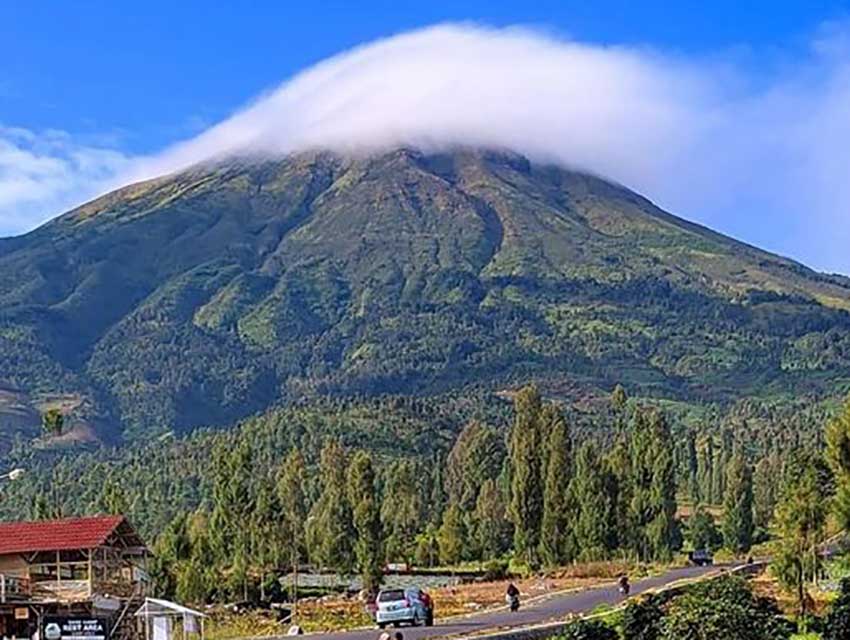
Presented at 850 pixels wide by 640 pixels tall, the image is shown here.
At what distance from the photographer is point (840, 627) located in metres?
28.2

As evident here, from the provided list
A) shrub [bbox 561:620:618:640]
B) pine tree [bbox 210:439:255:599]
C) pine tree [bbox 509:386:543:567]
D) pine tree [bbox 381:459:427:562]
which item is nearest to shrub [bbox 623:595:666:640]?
shrub [bbox 561:620:618:640]

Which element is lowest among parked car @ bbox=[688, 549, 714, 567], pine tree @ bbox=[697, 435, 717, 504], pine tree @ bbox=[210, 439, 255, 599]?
parked car @ bbox=[688, 549, 714, 567]

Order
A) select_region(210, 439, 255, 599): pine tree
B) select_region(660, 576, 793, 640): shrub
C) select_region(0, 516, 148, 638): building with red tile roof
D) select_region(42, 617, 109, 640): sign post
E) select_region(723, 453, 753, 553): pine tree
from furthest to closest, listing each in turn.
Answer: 1. select_region(723, 453, 753, 553): pine tree
2. select_region(210, 439, 255, 599): pine tree
3. select_region(0, 516, 148, 638): building with red tile roof
4. select_region(42, 617, 109, 640): sign post
5. select_region(660, 576, 793, 640): shrub

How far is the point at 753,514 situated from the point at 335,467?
105 feet

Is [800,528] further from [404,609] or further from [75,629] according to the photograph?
[75,629]

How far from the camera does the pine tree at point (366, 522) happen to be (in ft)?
239

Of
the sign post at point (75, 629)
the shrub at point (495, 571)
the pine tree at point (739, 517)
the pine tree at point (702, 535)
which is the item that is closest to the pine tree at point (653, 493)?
the shrub at point (495, 571)

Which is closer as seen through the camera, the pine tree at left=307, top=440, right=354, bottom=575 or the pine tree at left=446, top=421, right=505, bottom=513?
the pine tree at left=307, top=440, right=354, bottom=575

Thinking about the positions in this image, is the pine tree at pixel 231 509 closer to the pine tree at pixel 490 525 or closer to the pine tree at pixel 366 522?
the pine tree at pixel 366 522

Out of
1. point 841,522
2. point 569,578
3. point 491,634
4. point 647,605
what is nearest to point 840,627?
point 647,605

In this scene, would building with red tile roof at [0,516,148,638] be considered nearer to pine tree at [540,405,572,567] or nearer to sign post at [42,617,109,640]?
sign post at [42,617,109,640]

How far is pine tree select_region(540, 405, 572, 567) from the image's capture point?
3413 inches

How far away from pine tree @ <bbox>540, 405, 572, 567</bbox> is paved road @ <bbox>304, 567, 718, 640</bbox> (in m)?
28.3

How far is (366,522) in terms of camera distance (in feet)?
254
